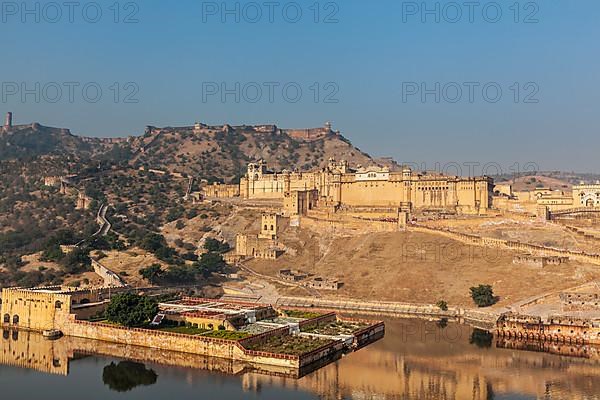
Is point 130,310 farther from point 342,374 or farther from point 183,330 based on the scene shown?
point 342,374

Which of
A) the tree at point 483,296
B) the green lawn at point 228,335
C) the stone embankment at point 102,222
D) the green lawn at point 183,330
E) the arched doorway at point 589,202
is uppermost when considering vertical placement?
the arched doorway at point 589,202

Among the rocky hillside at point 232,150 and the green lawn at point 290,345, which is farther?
the rocky hillside at point 232,150

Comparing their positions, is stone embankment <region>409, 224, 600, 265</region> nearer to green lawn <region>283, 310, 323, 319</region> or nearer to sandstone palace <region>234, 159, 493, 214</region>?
sandstone palace <region>234, 159, 493, 214</region>

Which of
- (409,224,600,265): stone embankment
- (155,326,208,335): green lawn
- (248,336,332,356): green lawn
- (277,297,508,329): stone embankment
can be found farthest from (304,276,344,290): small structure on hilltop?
(155,326,208,335): green lawn

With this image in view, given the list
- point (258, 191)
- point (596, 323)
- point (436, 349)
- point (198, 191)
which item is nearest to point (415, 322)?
point (436, 349)

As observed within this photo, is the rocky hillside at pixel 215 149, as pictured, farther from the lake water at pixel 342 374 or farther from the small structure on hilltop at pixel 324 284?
the lake water at pixel 342 374

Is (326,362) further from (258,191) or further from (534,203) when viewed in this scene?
(258,191)

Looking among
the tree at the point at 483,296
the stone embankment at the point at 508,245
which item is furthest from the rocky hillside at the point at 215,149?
the tree at the point at 483,296
